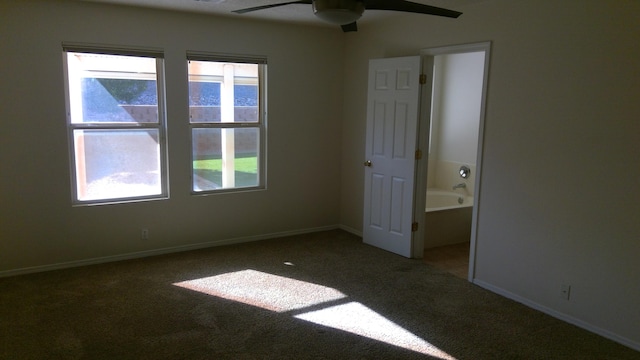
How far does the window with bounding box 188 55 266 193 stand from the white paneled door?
4.15ft

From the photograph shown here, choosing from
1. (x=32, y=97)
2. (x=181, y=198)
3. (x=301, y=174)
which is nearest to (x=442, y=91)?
(x=301, y=174)

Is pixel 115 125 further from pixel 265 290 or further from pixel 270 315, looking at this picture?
pixel 270 315

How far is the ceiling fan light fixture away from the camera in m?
2.10

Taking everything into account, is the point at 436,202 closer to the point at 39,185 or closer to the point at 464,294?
the point at 464,294

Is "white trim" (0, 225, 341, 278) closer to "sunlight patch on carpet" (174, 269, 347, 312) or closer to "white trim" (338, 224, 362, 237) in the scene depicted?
"white trim" (338, 224, 362, 237)

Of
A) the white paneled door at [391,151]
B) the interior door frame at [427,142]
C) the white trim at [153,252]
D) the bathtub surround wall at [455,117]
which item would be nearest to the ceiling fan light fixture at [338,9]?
the interior door frame at [427,142]

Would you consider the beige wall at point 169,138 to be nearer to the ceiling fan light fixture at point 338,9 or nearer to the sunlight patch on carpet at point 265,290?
the sunlight patch on carpet at point 265,290

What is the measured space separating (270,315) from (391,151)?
2248mm

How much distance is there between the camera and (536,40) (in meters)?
3.49

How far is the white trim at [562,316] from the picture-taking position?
3119mm

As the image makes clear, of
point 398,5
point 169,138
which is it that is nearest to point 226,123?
point 169,138

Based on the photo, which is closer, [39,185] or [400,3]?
[400,3]

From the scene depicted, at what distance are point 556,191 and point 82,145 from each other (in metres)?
4.17

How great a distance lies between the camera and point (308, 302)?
3.67m
